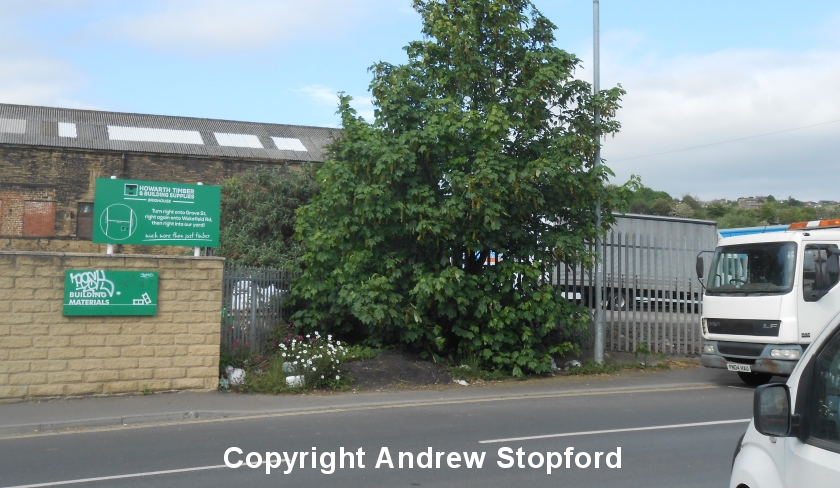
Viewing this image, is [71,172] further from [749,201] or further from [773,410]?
[749,201]

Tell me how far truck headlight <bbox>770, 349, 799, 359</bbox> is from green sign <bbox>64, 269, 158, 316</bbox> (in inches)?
407

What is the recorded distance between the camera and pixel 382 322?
13.5 meters

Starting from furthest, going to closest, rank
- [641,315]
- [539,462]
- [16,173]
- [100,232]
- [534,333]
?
[16,173] < [641,315] < [534,333] < [100,232] < [539,462]

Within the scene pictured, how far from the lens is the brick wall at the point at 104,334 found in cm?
1145

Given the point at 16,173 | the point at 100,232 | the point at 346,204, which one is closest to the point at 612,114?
the point at 346,204

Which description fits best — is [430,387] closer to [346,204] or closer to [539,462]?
[346,204]

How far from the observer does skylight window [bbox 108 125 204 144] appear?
31562 millimetres

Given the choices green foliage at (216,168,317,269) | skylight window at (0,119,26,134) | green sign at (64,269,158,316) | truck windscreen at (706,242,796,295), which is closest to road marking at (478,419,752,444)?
truck windscreen at (706,242,796,295)

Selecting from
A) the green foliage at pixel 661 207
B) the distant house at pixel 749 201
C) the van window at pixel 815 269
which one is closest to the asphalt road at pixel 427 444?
the van window at pixel 815 269

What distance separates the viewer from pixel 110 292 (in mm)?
12008

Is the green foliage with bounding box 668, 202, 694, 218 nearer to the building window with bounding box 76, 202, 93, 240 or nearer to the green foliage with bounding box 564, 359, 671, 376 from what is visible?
the building window with bounding box 76, 202, 93, 240

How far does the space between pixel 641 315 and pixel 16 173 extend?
25.1 m

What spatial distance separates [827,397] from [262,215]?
1925cm

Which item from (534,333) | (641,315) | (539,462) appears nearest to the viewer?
(539,462)
